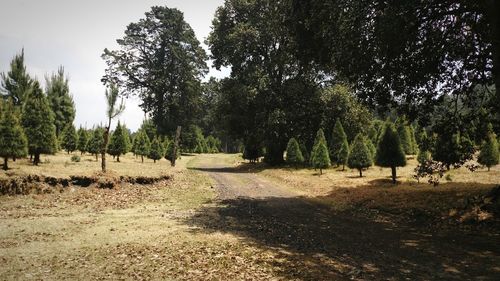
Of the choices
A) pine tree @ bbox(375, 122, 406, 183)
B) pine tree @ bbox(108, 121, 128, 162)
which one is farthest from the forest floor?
pine tree @ bbox(108, 121, 128, 162)

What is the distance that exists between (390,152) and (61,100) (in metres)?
49.1

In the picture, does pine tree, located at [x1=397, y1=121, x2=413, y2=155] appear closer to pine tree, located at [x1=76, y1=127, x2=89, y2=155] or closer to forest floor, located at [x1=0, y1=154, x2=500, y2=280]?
forest floor, located at [x1=0, y1=154, x2=500, y2=280]

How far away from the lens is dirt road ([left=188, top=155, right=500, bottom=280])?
7.93m

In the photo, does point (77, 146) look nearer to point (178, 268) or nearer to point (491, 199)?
point (178, 268)

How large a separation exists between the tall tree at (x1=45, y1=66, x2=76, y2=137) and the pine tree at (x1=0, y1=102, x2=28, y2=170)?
111ft

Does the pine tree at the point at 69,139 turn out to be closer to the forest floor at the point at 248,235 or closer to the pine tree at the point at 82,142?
the pine tree at the point at 82,142

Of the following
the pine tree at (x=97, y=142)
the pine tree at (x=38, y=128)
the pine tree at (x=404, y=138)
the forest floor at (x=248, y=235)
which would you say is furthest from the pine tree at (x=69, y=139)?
the pine tree at (x=404, y=138)

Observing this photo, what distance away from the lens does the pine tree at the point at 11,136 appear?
18.5m

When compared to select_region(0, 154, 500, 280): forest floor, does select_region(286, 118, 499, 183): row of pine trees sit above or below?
above

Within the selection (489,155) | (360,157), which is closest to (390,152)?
(360,157)

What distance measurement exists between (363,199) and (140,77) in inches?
2005

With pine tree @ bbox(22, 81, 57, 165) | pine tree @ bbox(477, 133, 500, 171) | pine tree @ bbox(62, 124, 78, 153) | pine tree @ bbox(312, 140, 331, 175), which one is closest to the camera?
pine tree @ bbox(22, 81, 57, 165)

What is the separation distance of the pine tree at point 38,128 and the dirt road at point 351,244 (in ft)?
46.2

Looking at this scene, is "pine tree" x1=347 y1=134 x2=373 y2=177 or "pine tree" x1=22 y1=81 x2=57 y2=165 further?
"pine tree" x1=347 y1=134 x2=373 y2=177
